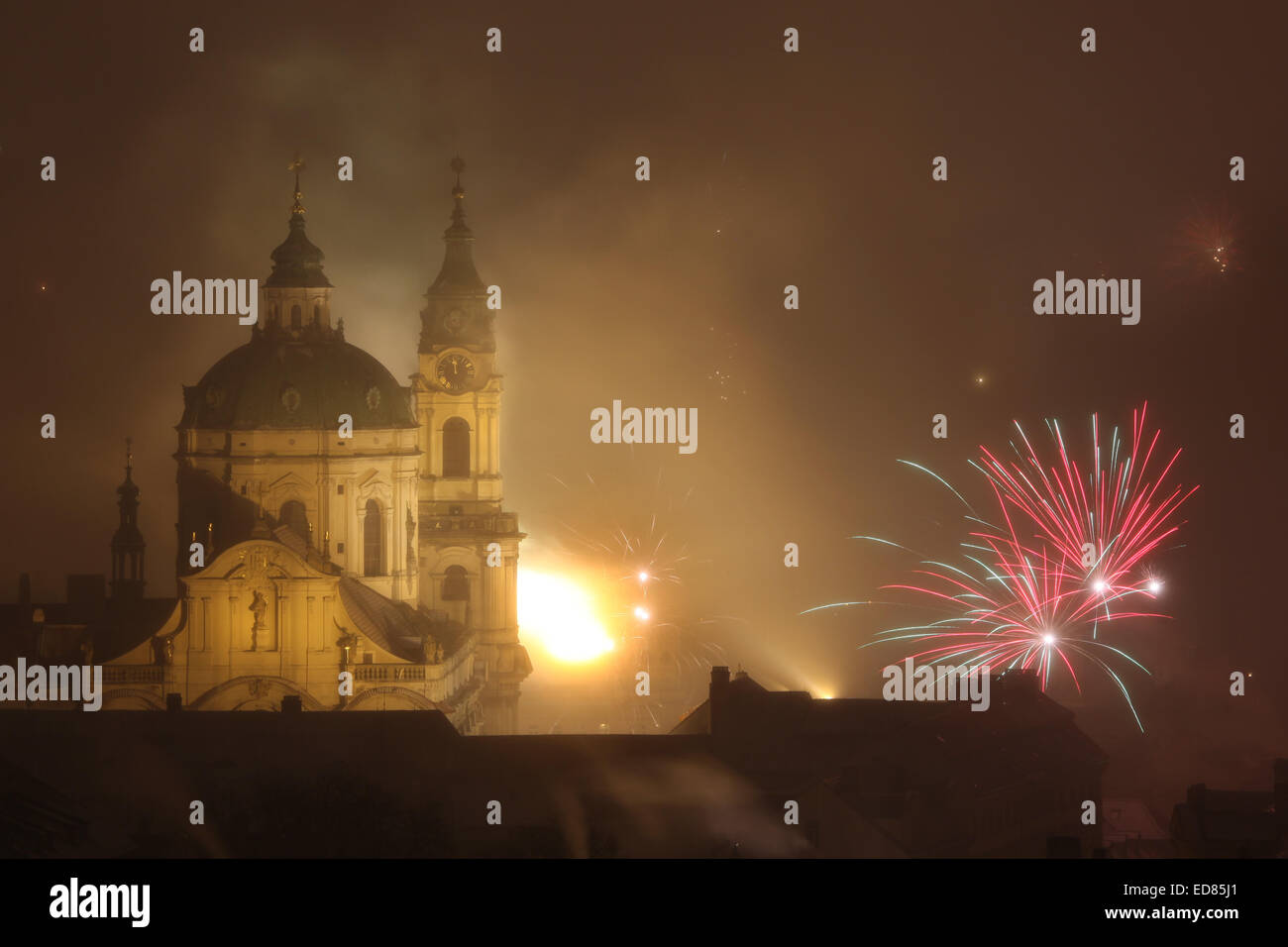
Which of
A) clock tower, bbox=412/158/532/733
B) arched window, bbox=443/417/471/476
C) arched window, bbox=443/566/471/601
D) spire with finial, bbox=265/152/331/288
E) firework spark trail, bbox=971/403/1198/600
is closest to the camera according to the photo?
firework spark trail, bbox=971/403/1198/600

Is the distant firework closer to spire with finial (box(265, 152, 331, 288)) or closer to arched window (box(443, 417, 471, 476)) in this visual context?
arched window (box(443, 417, 471, 476))

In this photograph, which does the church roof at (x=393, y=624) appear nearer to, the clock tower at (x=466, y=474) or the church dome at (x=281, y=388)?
the clock tower at (x=466, y=474)

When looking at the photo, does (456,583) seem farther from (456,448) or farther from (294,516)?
(294,516)

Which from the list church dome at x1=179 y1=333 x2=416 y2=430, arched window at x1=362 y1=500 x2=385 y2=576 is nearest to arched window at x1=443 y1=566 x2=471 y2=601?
arched window at x1=362 y1=500 x2=385 y2=576

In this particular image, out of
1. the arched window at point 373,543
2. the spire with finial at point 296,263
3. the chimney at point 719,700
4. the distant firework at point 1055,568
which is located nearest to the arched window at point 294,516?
the arched window at point 373,543

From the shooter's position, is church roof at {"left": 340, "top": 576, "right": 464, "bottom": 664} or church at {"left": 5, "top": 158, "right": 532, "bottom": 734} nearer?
church at {"left": 5, "top": 158, "right": 532, "bottom": 734}
